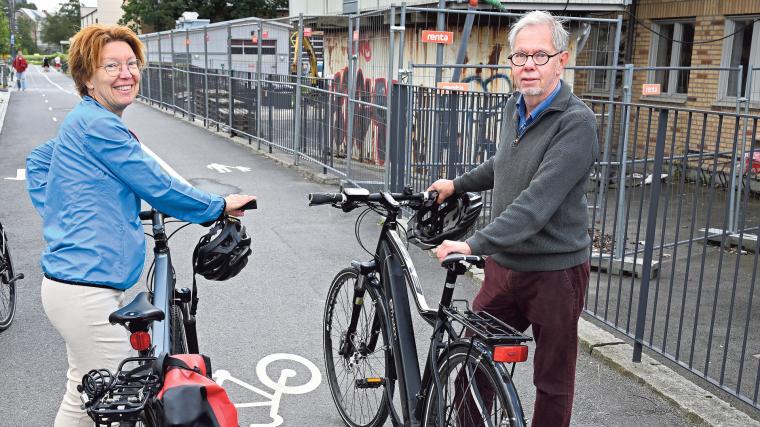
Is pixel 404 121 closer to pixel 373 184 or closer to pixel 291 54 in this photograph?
pixel 373 184

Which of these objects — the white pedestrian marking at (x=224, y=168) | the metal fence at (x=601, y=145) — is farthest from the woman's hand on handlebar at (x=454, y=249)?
the white pedestrian marking at (x=224, y=168)

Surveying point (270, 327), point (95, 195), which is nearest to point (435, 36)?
point (270, 327)

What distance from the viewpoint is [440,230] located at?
362 cm

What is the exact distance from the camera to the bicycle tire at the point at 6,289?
554 centimetres

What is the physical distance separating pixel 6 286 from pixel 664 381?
4.52 metres

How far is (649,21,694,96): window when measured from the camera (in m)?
14.7

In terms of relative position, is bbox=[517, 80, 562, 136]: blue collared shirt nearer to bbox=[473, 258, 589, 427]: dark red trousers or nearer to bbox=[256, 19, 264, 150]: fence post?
bbox=[473, 258, 589, 427]: dark red trousers

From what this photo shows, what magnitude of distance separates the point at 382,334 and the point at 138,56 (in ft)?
5.25

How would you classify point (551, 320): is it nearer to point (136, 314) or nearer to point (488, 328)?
point (488, 328)

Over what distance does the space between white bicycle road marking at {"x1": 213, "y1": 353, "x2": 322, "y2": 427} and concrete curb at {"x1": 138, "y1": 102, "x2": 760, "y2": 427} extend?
1856mm

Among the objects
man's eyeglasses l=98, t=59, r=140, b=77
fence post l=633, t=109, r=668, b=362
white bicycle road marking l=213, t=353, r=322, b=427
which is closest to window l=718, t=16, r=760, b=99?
fence post l=633, t=109, r=668, b=362

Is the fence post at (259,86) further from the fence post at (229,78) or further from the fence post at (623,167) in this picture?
the fence post at (623,167)

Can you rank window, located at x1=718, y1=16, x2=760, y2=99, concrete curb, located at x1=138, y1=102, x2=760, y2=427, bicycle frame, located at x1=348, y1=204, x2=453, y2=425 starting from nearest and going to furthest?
bicycle frame, located at x1=348, y1=204, x2=453, y2=425 → concrete curb, located at x1=138, y1=102, x2=760, y2=427 → window, located at x1=718, y1=16, x2=760, y2=99

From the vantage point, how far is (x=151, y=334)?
3170mm
